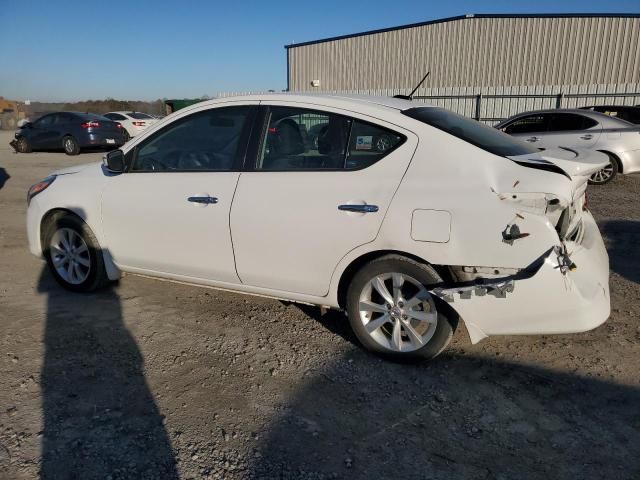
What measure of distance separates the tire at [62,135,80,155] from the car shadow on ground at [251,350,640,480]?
16.6 m

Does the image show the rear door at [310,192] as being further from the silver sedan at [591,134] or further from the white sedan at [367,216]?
the silver sedan at [591,134]

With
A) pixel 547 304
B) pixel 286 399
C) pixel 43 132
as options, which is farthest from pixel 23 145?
pixel 547 304

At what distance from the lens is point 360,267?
128 inches

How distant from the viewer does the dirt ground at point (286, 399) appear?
238 cm

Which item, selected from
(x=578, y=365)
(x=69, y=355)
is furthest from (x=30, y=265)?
(x=578, y=365)

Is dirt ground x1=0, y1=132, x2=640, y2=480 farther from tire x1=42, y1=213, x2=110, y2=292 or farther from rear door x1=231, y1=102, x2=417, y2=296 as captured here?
rear door x1=231, y1=102, x2=417, y2=296

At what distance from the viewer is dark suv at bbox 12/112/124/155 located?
16.9 meters

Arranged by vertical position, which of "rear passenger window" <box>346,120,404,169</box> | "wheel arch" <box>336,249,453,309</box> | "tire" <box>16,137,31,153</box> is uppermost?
"rear passenger window" <box>346,120,404,169</box>

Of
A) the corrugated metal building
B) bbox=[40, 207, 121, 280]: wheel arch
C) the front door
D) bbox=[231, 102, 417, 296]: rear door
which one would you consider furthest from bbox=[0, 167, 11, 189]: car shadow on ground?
the corrugated metal building

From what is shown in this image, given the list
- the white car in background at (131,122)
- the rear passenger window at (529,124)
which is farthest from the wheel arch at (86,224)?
the white car in background at (131,122)

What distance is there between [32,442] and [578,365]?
316cm

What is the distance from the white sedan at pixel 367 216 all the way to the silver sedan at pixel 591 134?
7.24m

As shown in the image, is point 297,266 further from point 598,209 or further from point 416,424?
point 598,209

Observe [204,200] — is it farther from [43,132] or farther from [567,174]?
[43,132]
